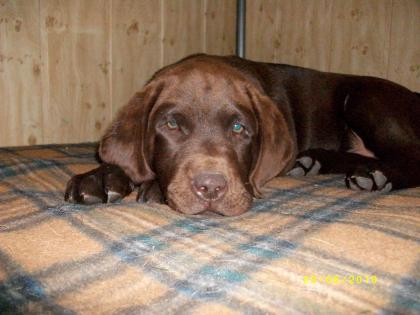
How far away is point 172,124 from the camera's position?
258cm

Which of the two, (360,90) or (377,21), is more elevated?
(377,21)

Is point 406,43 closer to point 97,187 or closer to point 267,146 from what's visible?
point 267,146

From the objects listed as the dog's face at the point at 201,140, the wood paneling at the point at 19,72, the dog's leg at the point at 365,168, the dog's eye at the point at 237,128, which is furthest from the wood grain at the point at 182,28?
the dog's eye at the point at 237,128

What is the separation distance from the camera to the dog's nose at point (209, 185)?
2221 millimetres

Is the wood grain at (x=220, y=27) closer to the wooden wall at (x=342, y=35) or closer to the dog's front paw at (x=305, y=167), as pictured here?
the wooden wall at (x=342, y=35)

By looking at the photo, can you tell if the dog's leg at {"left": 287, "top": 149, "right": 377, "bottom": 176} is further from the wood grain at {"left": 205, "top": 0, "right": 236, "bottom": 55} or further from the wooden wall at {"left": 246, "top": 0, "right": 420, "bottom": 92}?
the wood grain at {"left": 205, "top": 0, "right": 236, "bottom": 55}

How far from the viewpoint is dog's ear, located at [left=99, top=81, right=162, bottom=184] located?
2672 millimetres

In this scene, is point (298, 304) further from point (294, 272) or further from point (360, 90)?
point (360, 90)

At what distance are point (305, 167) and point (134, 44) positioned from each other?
2588 millimetres

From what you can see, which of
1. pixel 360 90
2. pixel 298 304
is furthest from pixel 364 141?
pixel 298 304

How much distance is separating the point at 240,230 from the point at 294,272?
49cm

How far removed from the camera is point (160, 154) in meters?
2.56

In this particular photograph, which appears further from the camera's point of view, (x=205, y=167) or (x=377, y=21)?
(x=377, y=21)
